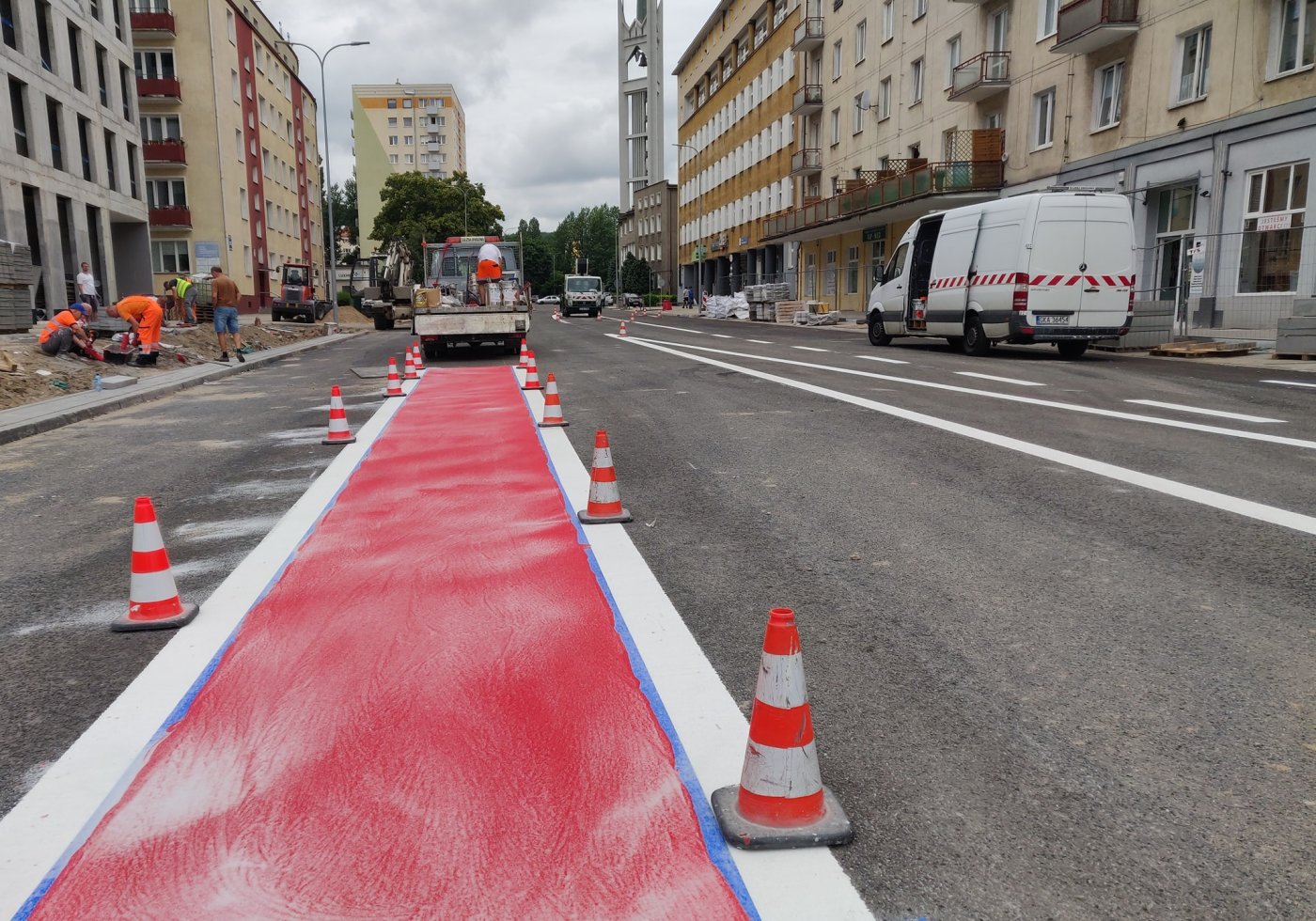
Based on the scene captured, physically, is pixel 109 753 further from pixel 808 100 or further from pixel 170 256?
pixel 170 256

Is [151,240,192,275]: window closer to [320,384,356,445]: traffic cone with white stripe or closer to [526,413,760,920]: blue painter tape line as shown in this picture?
[320,384,356,445]: traffic cone with white stripe

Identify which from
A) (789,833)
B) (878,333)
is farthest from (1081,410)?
(878,333)

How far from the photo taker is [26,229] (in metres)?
28.5

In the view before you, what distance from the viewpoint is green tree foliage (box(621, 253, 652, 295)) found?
338 ft

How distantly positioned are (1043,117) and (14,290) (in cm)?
2664

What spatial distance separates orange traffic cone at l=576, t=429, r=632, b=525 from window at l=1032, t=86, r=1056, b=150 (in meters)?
26.1

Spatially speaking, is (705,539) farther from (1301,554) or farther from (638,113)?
(638,113)

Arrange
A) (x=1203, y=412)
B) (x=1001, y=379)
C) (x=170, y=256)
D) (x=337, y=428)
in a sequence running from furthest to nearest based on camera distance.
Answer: (x=170, y=256) → (x=1001, y=379) → (x=1203, y=412) → (x=337, y=428)

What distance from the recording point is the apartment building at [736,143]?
53.2m

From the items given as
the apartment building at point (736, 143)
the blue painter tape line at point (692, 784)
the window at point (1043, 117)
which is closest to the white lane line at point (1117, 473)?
the blue painter tape line at point (692, 784)

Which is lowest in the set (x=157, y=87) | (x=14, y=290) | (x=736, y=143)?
(x=14, y=290)

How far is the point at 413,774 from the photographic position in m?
2.79

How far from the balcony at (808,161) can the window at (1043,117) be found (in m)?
19.1

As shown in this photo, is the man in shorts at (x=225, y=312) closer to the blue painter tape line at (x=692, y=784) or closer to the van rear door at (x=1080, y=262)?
the van rear door at (x=1080, y=262)
